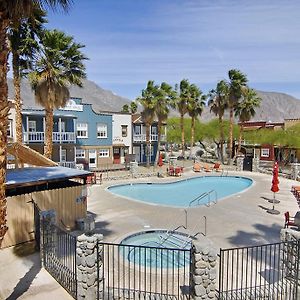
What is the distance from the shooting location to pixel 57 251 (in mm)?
10312

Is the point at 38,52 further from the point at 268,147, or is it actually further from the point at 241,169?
the point at 268,147

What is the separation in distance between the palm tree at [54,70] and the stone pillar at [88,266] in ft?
48.5

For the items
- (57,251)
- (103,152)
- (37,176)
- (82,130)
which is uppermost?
(82,130)

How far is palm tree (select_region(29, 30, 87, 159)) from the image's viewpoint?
20.3 metres

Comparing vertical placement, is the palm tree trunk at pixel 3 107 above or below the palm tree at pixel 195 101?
below

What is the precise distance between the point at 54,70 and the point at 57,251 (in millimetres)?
14220

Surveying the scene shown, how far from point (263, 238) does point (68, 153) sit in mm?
26106

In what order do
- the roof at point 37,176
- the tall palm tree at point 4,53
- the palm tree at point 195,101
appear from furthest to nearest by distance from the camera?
the palm tree at point 195,101 → the roof at point 37,176 → the tall palm tree at point 4,53

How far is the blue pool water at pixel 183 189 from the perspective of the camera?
22953mm

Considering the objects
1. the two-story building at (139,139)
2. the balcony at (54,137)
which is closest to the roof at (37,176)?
the balcony at (54,137)

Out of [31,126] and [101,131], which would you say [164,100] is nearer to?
[101,131]

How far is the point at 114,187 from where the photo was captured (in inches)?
1019

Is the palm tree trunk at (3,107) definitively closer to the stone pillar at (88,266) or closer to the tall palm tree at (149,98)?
the stone pillar at (88,266)

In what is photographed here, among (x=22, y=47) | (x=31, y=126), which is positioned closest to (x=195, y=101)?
(x=31, y=126)
